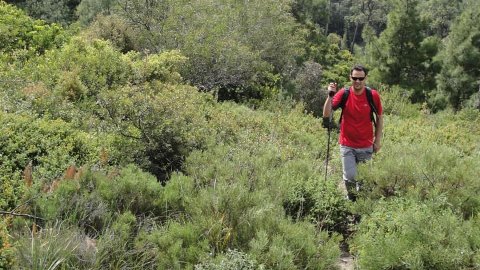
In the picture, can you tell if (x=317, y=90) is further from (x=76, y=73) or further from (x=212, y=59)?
(x=76, y=73)

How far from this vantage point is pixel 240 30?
15734 mm

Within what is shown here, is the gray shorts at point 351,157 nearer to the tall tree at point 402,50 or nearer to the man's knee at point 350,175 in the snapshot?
the man's knee at point 350,175

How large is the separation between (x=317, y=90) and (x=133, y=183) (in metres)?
12.7

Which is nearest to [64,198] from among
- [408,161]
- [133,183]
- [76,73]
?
[133,183]

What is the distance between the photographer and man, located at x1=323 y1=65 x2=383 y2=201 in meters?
5.25

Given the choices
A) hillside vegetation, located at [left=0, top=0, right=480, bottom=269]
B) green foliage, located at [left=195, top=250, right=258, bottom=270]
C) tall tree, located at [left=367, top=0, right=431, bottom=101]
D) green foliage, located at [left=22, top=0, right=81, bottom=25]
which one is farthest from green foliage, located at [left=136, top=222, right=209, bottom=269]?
green foliage, located at [left=22, top=0, right=81, bottom=25]

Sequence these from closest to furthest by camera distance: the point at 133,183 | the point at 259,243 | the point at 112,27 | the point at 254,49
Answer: the point at 259,243 < the point at 133,183 < the point at 112,27 < the point at 254,49

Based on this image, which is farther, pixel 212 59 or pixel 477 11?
pixel 477 11

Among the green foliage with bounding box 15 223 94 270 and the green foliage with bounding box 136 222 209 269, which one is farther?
the green foliage with bounding box 136 222 209 269

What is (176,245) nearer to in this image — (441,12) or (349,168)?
(349,168)

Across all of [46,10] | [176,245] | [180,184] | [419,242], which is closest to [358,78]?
[419,242]

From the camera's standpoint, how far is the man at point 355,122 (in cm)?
525

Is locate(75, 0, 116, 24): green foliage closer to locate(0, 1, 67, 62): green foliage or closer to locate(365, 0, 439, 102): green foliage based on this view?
locate(365, 0, 439, 102): green foliage

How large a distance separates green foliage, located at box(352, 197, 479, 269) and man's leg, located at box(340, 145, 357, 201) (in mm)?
1175
